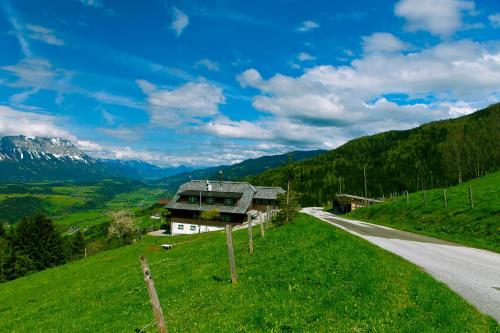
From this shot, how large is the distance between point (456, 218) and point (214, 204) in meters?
69.9

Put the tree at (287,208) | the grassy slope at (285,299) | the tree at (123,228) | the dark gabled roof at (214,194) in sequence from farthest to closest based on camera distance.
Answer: the dark gabled roof at (214,194) < the tree at (123,228) < the tree at (287,208) < the grassy slope at (285,299)

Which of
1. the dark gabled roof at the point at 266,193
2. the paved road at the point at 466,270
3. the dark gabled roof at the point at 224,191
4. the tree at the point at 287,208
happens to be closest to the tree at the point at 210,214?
the dark gabled roof at the point at 224,191

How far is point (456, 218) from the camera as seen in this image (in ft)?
125

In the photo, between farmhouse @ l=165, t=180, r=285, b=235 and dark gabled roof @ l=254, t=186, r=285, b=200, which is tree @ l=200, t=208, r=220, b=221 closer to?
farmhouse @ l=165, t=180, r=285, b=235

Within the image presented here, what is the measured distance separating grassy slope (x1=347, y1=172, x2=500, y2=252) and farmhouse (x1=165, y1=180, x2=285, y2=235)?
153ft

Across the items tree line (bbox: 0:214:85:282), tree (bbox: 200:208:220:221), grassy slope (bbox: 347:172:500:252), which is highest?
grassy slope (bbox: 347:172:500:252)

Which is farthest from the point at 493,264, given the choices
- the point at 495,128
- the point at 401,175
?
the point at 401,175

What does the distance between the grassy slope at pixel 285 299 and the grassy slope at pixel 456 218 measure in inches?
653

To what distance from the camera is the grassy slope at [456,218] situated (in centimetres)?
3170

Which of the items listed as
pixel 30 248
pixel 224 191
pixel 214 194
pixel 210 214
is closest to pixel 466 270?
pixel 210 214

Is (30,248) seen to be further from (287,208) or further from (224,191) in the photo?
(287,208)

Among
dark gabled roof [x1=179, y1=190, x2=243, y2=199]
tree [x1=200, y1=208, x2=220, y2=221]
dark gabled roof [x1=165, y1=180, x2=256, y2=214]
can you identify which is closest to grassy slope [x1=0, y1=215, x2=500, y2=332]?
tree [x1=200, y1=208, x2=220, y2=221]

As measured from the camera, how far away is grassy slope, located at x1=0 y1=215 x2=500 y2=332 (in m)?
11.2

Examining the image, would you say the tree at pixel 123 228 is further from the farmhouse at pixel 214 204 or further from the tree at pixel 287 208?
the tree at pixel 287 208
